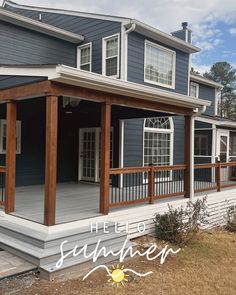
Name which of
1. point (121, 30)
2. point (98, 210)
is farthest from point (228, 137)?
point (98, 210)

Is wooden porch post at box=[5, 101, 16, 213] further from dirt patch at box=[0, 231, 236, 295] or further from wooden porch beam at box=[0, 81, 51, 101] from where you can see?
dirt patch at box=[0, 231, 236, 295]

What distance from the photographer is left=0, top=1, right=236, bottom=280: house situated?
576cm

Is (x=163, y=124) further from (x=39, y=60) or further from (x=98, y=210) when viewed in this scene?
(x=98, y=210)

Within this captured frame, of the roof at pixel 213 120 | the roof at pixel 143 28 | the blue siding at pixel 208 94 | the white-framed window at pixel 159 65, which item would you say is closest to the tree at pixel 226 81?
the blue siding at pixel 208 94

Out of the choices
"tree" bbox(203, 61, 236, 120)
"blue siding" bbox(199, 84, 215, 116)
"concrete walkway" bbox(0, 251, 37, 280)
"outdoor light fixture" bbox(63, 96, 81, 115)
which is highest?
"tree" bbox(203, 61, 236, 120)

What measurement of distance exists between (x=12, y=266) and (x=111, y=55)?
25.2 feet

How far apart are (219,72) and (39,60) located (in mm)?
37835

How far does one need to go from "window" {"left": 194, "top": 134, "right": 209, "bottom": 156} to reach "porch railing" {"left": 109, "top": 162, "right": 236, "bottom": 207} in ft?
2.84

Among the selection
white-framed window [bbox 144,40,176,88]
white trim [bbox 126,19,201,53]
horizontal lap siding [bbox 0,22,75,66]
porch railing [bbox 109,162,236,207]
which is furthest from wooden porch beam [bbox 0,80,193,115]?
white-framed window [bbox 144,40,176,88]

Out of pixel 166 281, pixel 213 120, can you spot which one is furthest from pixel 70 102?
pixel 213 120

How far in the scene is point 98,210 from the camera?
6820 mm

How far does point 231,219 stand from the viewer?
9.73 metres

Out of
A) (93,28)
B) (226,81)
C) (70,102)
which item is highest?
(226,81)

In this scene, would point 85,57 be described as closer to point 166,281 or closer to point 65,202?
point 65,202
